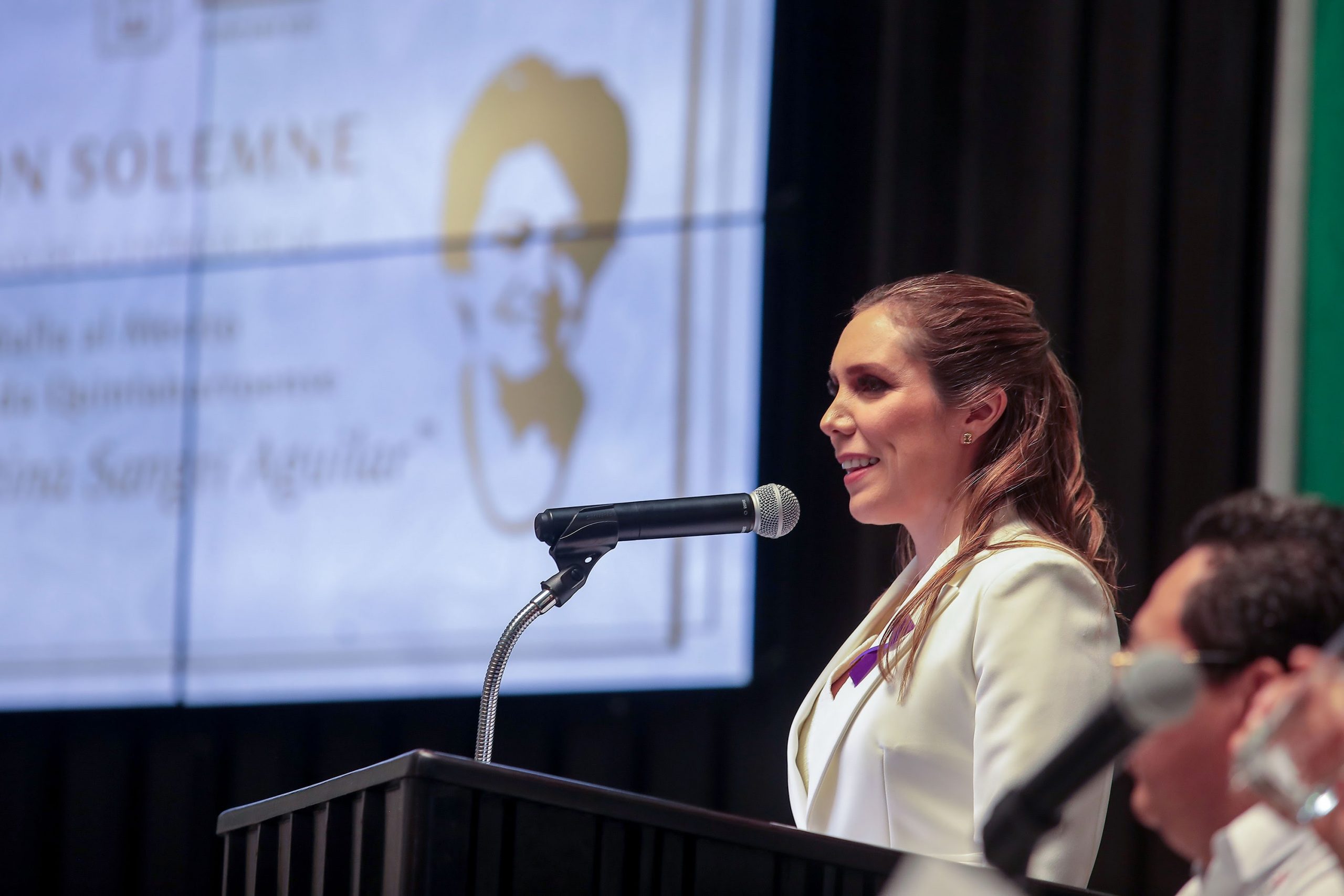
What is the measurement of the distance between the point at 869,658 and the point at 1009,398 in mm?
370

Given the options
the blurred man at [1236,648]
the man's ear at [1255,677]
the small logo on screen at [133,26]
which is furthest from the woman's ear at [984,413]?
the small logo on screen at [133,26]

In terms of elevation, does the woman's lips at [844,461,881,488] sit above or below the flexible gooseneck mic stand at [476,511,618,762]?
above

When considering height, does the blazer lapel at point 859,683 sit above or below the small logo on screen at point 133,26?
below

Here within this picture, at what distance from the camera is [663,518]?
5.38 ft

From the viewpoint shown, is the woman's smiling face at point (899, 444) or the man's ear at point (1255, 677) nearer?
the man's ear at point (1255, 677)

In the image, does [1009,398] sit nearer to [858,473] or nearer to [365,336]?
[858,473]

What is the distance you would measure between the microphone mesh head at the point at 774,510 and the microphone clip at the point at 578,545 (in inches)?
5.8

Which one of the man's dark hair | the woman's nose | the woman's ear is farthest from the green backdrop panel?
the man's dark hair

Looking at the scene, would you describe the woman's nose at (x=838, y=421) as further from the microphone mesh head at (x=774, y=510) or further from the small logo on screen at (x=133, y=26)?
the small logo on screen at (x=133, y=26)

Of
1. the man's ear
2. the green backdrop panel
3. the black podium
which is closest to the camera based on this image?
the man's ear

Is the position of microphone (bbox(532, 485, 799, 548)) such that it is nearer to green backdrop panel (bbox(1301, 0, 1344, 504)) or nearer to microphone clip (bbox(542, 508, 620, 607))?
microphone clip (bbox(542, 508, 620, 607))

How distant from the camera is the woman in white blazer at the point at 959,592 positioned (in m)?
1.70

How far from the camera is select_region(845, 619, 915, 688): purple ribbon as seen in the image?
1.83 metres

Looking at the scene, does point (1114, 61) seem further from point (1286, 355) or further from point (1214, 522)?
point (1214, 522)
